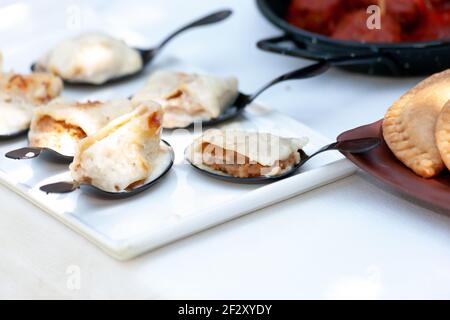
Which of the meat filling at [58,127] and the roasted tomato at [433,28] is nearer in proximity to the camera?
the meat filling at [58,127]

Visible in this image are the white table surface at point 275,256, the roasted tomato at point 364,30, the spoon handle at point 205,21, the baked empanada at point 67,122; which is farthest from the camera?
the spoon handle at point 205,21

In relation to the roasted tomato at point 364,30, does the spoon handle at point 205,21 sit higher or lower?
lower

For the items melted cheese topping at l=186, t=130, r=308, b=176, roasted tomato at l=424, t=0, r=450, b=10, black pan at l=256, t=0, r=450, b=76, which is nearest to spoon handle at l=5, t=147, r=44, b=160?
melted cheese topping at l=186, t=130, r=308, b=176

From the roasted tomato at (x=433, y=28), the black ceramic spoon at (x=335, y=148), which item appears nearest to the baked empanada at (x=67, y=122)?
the black ceramic spoon at (x=335, y=148)

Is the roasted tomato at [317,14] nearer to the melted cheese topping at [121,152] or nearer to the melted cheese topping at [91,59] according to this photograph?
the melted cheese topping at [91,59]

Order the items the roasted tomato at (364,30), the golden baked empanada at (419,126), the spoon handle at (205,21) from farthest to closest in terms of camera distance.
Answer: the spoon handle at (205,21) → the roasted tomato at (364,30) → the golden baked empanada at (419,126)

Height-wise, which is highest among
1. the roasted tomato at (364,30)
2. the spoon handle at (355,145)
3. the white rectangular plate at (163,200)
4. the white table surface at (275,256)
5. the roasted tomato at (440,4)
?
the roasted tomato at (440,4)
